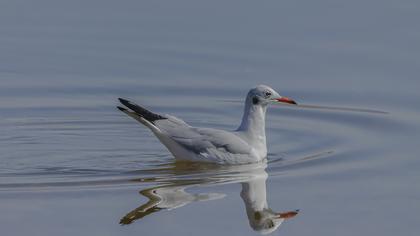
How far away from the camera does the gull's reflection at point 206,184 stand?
36.9ft

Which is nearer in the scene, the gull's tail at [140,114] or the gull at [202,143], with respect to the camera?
the gull's tail at [140,114]

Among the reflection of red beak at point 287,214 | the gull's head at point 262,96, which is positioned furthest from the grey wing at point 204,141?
the reflection of red beak at point 287,214

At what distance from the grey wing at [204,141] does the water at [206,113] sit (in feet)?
0.64

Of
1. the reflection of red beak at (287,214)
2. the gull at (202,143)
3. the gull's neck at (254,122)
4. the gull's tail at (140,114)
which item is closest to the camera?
the reflection of red beak at (287,214)

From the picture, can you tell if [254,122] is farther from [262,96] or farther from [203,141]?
[203,141]

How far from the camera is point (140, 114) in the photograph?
13461 mm

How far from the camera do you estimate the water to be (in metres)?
11.3

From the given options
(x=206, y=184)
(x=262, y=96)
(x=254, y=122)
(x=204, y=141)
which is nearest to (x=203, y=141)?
(x=204, y=141)

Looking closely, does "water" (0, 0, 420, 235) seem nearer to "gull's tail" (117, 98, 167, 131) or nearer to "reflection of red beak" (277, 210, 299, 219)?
"reflection of red beak" (277, 210, 299, 219)

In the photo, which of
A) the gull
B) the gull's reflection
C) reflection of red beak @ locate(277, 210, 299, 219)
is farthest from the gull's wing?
reflection of red beak @ locate(277, 210, 299, 219)

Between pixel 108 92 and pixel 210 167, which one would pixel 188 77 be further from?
pixel 210 167

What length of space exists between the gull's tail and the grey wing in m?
0.09

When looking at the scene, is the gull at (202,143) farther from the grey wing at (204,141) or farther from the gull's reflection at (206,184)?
the gull's reflection at (206,184)

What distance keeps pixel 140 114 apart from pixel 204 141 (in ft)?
2.61
